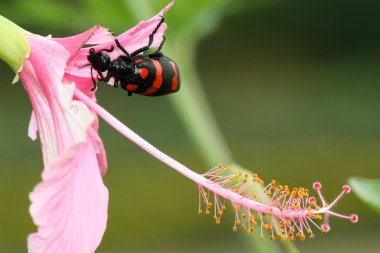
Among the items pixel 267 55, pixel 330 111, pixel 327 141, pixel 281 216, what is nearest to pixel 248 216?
pixel 281 216

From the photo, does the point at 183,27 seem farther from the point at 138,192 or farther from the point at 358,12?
the point at 358,12

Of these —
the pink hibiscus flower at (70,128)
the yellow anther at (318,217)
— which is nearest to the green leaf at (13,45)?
the pink hibiscus flower at (70,128)

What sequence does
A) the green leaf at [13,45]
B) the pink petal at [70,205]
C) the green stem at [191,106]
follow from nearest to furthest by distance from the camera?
the pink petal at [70,205] < the green leaf at [13,45] < the green stem at [191,106]

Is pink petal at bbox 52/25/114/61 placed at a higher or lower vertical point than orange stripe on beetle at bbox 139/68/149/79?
higher

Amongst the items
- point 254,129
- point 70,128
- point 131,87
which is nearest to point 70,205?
point 70,128

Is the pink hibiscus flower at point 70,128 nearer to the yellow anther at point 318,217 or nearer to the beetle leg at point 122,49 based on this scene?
the beetle leg at point 122,49

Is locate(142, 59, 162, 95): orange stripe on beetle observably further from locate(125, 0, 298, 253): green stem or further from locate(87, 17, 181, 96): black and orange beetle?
locate(125, 0, 298, 253): green stem

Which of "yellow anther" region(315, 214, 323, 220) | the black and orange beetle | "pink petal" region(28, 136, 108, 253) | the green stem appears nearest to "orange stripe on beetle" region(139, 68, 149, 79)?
the black and orange beetle
